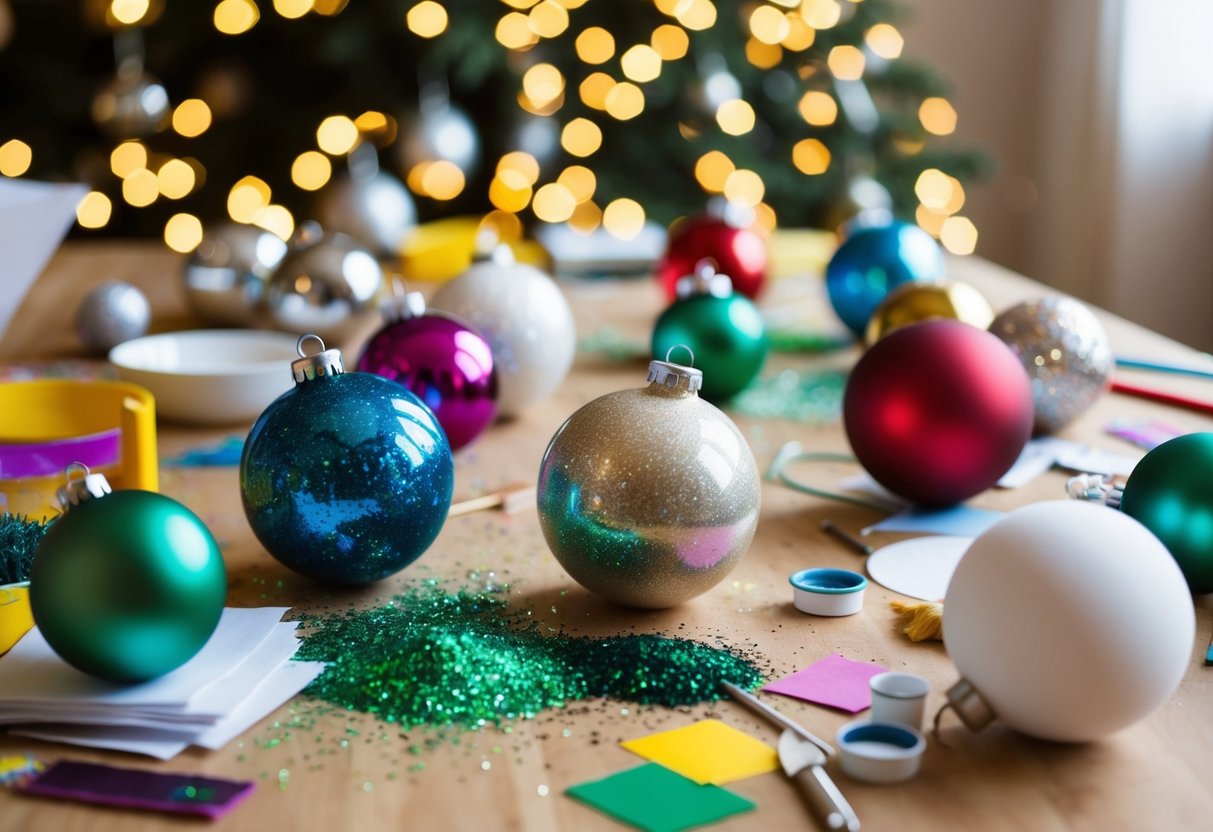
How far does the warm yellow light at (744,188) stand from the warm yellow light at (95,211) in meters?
1.37

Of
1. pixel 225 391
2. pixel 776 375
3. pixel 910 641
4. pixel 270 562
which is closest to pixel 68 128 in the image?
pixel 225 391

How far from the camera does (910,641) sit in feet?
2.96

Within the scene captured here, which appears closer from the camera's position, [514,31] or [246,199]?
[514,31]

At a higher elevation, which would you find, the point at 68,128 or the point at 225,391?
the point at 68,128

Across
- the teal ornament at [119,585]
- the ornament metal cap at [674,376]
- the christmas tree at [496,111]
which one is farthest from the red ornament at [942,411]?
the christmas tree at [496,111]

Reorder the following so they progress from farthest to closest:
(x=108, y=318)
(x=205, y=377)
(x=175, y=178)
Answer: (x=175, y=178) → (x=108, y=318) → (x=205, y=377)

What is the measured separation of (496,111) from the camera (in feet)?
9.07

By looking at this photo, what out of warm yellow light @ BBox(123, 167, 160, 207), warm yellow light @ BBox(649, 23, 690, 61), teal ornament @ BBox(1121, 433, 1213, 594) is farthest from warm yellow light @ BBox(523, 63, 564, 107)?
teal ornament @ BBox(1121, 433, 1213, 594)

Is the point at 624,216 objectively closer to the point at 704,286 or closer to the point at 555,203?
the point at 555,203

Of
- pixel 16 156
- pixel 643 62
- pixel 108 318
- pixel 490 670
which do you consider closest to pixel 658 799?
pixel 490 670

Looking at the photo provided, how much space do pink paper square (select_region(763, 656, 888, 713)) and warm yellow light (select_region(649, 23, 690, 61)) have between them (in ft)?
6.58

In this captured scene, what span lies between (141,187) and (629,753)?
7.76ft

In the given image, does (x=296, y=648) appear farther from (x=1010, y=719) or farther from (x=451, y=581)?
(x=1010, y=719)

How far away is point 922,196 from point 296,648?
2312mm
